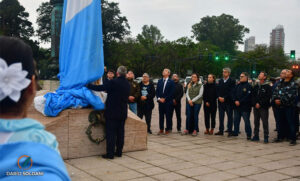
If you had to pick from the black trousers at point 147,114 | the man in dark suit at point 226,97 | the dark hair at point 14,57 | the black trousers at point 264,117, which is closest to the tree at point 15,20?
Result: the black trousers at point 147,114

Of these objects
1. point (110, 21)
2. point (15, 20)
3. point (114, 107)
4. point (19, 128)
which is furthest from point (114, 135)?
point (15, 20)

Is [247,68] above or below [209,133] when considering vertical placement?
above

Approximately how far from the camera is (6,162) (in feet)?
4.04

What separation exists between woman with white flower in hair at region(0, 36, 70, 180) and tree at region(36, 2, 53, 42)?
1772 inches

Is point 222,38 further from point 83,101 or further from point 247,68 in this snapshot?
point 83,101

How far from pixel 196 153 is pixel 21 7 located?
5689 centimetres

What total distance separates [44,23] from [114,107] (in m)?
41.9

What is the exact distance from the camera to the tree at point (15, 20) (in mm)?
54188

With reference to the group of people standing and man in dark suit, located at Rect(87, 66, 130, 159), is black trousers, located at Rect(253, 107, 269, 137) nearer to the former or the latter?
the group of people standing

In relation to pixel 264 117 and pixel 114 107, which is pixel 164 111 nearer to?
pixel 264 117

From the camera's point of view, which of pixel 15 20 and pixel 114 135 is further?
pixel 15 20

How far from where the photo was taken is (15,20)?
55.7 m

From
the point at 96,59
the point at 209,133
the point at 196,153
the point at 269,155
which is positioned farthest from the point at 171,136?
the point at 96,59

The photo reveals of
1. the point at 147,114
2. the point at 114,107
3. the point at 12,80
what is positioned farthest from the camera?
the point at 147,114
